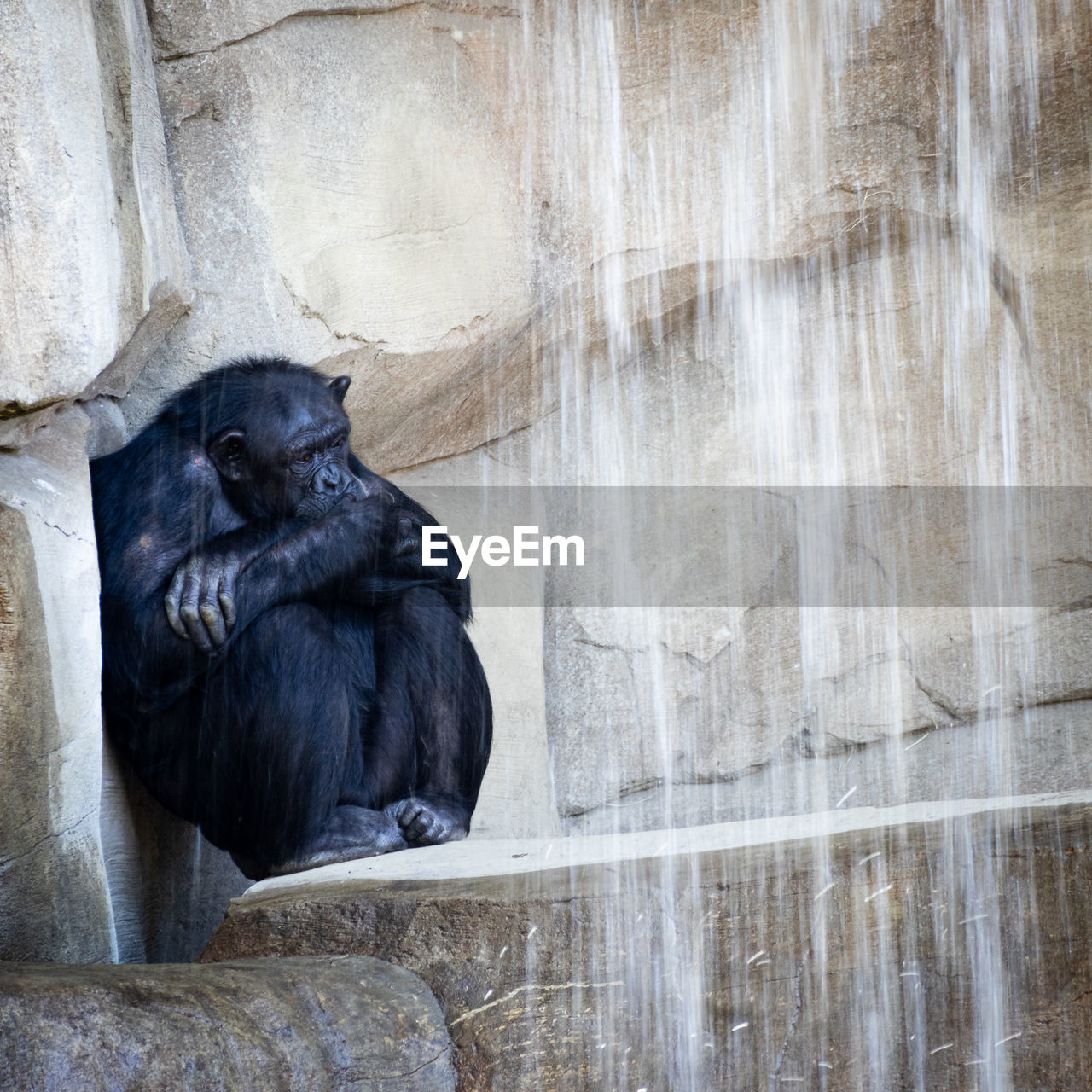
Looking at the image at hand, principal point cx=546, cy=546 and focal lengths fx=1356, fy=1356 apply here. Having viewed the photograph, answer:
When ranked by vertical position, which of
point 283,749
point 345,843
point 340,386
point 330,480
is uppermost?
point 340,386

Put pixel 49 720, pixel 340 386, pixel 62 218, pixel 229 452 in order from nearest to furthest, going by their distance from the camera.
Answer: pixel 49 720, pixel 62 218, pixel 229 452, pixel 340 386

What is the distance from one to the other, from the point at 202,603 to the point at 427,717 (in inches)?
27.4

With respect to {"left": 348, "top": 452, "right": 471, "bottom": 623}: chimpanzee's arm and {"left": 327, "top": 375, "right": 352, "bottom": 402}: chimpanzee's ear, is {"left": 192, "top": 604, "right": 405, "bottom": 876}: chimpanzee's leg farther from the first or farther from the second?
{"left": 327, "top": 375, "right": 352, "bottom": 402}: chimpanzee's ear

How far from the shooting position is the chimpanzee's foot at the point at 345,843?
10.3ft

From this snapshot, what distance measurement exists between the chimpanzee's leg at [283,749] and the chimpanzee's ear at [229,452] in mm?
579

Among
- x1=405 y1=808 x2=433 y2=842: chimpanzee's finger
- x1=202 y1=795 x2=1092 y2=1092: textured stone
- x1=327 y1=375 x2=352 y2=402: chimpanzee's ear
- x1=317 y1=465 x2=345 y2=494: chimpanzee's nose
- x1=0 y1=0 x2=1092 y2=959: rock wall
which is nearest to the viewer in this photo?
x1=202 y1=795 x2=1092 y2=1092: textured stone

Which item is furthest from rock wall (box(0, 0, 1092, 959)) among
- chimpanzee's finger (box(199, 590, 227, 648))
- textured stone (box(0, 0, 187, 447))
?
chimpanzee's finger (box(199, 590, 227, 648))

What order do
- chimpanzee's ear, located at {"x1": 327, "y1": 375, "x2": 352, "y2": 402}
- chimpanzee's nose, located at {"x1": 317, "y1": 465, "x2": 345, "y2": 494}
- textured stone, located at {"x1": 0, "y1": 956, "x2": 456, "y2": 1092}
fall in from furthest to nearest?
chimpanzee's ear, located at {"x1": 327, "y1": 375, "x2": 352, "y2": 402}, chimpanzee's nose, located at {"x1": 317, "y1": 465, "x2": 345, "y2": 494}, textured stone, located at {"x1": 0, "y1": 956, "x2": 456, "y2": 1092}

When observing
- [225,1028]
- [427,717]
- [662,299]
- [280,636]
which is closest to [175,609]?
[280,636]

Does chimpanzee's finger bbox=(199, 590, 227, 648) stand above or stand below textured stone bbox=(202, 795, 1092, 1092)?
above

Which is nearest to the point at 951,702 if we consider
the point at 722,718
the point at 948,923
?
the point at 722,718

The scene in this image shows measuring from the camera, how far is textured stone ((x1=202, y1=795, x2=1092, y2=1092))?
229 centimetres

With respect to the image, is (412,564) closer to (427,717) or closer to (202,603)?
(427,717)

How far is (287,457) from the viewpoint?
11.8ft
